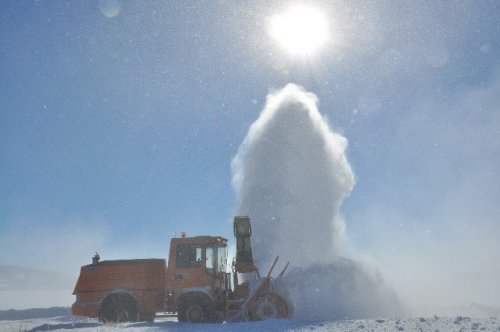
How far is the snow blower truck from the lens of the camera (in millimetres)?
12203

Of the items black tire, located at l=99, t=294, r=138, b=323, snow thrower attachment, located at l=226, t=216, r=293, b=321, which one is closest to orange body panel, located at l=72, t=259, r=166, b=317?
black tire, located at l=99, t=294, r=138, b=323

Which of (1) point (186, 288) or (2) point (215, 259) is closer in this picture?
(1) point (186, 288)

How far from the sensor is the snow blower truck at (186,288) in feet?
40.0

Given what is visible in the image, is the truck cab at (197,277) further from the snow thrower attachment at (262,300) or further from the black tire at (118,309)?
the black tire at (118,309)

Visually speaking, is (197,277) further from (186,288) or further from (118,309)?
(118,309)

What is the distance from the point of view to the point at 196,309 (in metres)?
12.2

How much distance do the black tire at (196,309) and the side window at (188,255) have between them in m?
1.05

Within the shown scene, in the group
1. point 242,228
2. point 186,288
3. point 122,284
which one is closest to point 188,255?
point 186,288

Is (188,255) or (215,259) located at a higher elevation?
(188,255)

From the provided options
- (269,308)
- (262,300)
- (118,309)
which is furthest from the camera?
(118,309)

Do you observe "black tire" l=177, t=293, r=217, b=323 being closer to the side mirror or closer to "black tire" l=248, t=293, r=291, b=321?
"black tire" l=248, t=293, r=291, b=321

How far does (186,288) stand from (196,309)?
76 cm

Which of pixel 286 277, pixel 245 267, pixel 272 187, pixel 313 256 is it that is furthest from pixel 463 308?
pixel 245 267

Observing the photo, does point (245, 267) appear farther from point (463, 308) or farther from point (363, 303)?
point (463, 308)
